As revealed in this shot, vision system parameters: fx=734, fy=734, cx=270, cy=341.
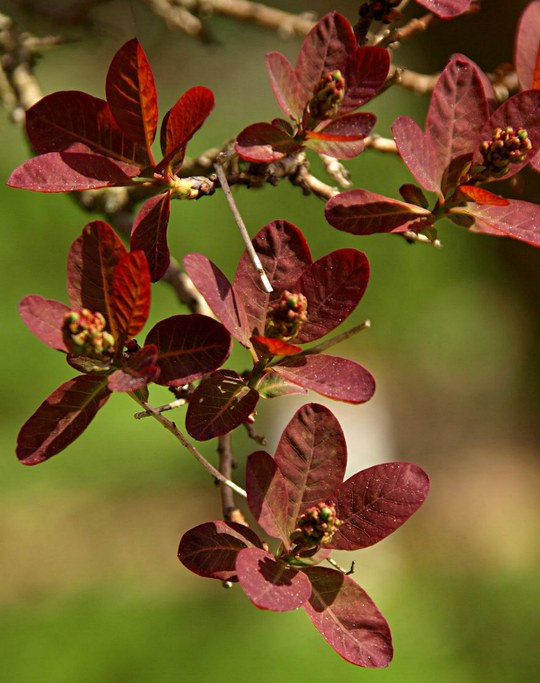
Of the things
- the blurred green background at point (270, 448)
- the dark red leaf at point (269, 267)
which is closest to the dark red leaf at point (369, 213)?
the dark red leaf at point (269, 267)

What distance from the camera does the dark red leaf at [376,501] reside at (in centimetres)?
54

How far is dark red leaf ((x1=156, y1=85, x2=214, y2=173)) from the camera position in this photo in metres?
0.51

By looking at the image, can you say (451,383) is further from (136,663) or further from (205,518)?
(136,663)

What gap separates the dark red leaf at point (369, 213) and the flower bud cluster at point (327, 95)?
0.20 feet

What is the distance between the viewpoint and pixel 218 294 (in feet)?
1.61

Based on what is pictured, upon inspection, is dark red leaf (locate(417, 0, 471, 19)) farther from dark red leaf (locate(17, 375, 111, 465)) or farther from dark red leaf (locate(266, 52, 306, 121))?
dark red leaf (locate(17, 375, 111, 465))

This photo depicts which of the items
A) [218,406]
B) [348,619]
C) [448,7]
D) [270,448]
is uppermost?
[448,7]

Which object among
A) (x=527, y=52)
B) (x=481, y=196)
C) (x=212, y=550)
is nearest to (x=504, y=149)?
(x=481, y=196)

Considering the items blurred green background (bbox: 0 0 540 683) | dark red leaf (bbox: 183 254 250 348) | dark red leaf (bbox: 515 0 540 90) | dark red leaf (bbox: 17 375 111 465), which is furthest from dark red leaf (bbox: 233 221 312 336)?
blurred green background (bbox: 0 0 540 683)

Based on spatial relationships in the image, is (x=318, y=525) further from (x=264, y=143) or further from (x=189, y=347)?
(x=264, y=143)

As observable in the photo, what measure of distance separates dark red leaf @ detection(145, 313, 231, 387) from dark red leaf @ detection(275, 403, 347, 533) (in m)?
0.09

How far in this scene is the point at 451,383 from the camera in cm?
306

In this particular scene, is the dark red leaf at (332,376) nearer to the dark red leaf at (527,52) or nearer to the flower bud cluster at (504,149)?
the flower bud cluster at (504,149)

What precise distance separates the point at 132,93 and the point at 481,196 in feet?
0.87
